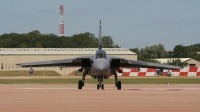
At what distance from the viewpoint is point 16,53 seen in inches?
3984

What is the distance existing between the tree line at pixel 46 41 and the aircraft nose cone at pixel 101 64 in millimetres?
113247

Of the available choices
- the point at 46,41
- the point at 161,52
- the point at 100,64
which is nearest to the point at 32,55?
the point at 46,41

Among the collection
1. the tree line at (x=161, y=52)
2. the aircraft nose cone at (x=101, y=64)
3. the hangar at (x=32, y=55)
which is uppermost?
the tree line at (x=161, y=52)

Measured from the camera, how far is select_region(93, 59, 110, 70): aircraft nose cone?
30.4 m

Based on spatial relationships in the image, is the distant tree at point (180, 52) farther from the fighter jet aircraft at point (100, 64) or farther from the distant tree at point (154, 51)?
the fighter jet aircraft at point (100, 64)

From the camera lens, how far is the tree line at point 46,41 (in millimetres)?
146250

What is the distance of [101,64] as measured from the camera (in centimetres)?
3047

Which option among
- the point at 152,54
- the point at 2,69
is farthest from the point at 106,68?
the point at 152,54

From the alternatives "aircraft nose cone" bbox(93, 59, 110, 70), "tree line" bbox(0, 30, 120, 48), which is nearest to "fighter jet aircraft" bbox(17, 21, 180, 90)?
"aircraft nose cone" bbox(93, 59, 110, 70)

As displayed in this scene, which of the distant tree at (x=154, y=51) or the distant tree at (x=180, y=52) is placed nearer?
the distant tree at (x=154, y=51)

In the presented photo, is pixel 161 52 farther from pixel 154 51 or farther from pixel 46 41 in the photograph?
pixel 46 41

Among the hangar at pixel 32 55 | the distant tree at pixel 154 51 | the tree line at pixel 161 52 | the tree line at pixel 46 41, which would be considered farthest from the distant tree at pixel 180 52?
the hangar at pixel 32 55

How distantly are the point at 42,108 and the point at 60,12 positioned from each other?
407 ft

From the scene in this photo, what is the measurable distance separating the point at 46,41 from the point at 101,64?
391 feet
